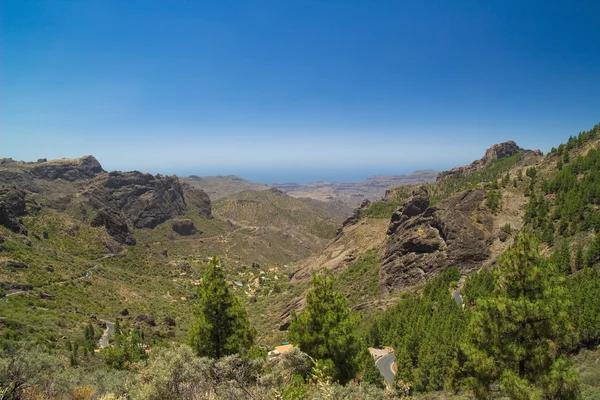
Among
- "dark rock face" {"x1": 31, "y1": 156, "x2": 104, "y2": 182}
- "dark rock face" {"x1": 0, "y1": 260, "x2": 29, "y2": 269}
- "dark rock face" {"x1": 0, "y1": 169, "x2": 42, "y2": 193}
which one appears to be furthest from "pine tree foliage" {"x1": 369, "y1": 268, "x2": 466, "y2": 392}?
"dark rock face" {"x1": 31, "y1": 156, "x2": 104, "y2": 182}

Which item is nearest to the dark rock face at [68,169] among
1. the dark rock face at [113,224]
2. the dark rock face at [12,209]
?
the dark rock face at [113,224]

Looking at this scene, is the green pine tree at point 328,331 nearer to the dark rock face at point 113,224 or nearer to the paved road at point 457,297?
the paved road at point 457,297

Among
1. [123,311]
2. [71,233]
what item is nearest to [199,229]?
[71,233]

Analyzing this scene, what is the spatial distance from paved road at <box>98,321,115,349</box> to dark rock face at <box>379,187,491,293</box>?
44089 millimetres

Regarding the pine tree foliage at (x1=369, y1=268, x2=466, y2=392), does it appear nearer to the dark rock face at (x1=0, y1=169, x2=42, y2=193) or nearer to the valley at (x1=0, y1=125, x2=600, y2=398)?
the valley at (x1=0, y1=125, x2=600, y2=398)

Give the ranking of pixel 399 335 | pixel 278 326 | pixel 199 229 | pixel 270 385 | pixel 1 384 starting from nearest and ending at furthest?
pixel 270 385 < pixel 1 384 < pixel 399 335 < pixel 278 326 < pixel 199 229

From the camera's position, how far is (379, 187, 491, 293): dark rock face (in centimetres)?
5394

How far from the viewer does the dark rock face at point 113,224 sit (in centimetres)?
10706

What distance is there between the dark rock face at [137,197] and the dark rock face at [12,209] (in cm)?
4189

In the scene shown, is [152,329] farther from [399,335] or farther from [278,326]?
[399,335]

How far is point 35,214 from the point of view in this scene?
309 ft

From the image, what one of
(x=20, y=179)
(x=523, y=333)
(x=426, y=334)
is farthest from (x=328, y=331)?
(x=20, y=179)

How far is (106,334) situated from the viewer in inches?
2044

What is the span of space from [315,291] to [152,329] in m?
48.4
